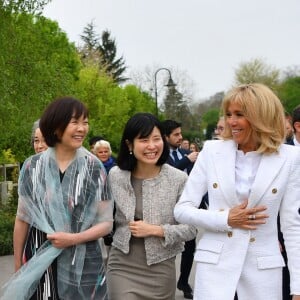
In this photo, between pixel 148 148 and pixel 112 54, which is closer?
pixel 148 148

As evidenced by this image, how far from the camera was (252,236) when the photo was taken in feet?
9.44

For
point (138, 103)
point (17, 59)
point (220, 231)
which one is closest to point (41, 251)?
point (220, 231)

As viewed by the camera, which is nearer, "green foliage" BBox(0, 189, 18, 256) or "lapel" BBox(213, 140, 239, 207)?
"lapel" BBox(213, 140, 239, 207)

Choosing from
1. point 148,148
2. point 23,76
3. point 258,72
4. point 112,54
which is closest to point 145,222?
point 148,148

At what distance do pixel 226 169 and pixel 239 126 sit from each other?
0.70ft

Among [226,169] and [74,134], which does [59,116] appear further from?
[226,169]

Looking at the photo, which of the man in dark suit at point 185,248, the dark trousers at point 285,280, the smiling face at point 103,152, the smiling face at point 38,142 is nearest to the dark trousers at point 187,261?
the man in dark suit at point 185,248

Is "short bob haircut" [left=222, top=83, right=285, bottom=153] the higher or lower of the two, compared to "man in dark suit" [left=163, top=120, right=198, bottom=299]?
higher

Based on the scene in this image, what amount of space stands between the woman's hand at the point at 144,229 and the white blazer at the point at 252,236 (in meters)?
0.51

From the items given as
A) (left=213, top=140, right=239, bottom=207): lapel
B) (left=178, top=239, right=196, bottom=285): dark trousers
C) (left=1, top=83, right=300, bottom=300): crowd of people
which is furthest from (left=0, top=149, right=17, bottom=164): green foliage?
(left=213, top=140, right=239, bottom=207): lapel

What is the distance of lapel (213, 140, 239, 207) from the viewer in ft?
9.46

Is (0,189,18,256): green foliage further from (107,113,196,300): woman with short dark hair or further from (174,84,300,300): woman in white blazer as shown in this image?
(174,84,300,300): woman in white blazer

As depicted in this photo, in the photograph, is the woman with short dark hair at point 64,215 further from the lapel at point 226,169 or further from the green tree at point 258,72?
the green tree at point 258,72

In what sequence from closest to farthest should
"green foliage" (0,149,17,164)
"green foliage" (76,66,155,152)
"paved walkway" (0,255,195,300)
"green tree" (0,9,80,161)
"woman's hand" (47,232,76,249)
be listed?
"woman's hand" (47,232,76,249) → "paved walkway" (0,255,195,300) → "green tree" (0,9,80,161) → "green foliage" (0,149,17,164) → "green foliage" (76,66,155,152)
